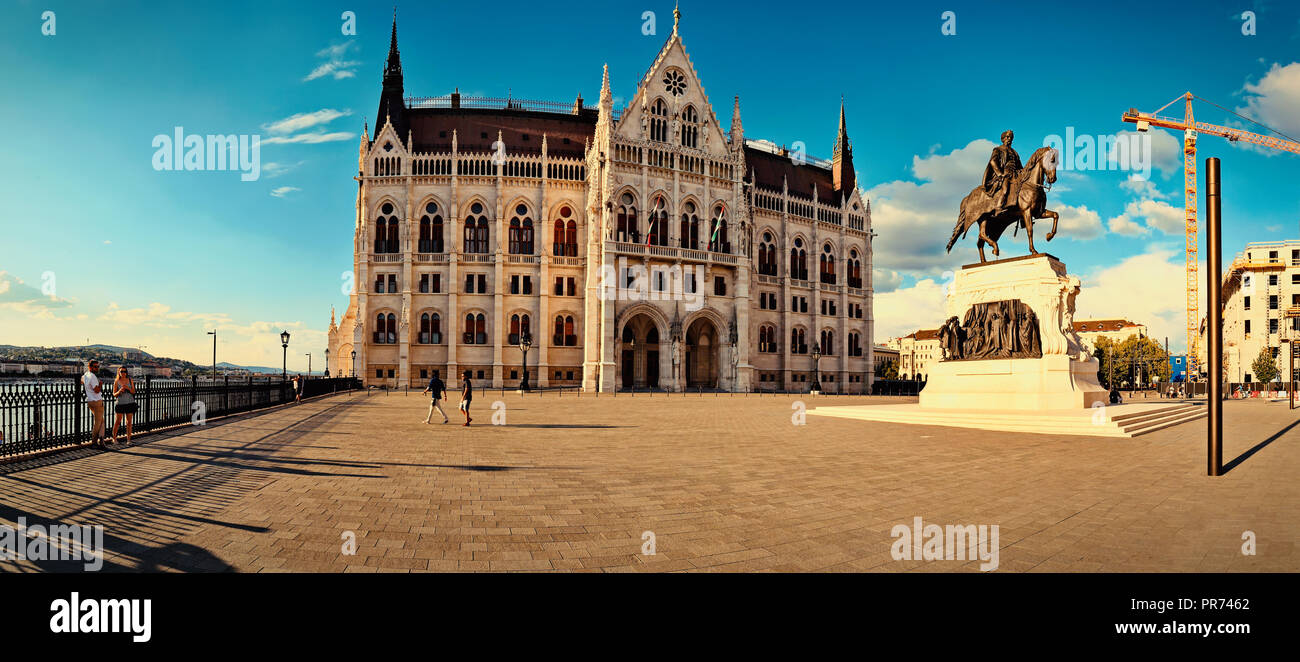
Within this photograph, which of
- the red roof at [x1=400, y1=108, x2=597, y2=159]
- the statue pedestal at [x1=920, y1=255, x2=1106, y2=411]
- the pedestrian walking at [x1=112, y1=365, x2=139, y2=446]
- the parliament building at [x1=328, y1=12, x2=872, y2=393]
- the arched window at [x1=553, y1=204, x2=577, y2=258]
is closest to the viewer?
the pedestrian walking at [x1=112, y1=365, x2=139, y2=446]

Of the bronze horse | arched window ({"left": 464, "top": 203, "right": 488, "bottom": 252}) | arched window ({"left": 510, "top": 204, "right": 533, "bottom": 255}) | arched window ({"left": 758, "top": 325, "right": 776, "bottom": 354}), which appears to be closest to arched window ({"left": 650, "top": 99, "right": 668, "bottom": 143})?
arched window ({"left": 510, "top": 204, "right": 533, "bottom": 255})

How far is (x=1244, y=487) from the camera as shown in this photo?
26.6 feet

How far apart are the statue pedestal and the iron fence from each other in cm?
2399

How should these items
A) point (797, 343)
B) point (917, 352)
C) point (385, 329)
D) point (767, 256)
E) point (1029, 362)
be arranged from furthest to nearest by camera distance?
point (917, 352) < point (797, 343) < point (767, 256) < point (385, 329) < point (1029, 362)

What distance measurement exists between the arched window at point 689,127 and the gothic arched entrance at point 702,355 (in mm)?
15895

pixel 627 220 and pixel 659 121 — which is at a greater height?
pixel 659 121

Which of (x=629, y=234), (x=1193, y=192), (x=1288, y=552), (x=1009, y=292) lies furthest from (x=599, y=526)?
(x=1193, y=192)

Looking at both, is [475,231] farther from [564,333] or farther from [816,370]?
[816,370]

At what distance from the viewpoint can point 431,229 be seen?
4862cm

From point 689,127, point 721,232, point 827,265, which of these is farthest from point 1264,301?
point 689,127

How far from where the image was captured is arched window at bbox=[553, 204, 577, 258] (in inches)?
1955

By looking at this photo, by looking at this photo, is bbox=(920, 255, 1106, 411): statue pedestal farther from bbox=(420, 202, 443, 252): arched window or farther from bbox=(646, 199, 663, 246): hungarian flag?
bbox=(420, 202, 443, 252): arched window

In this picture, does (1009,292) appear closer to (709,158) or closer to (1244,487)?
(1244,487)

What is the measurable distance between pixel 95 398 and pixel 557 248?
39095 millimetres
